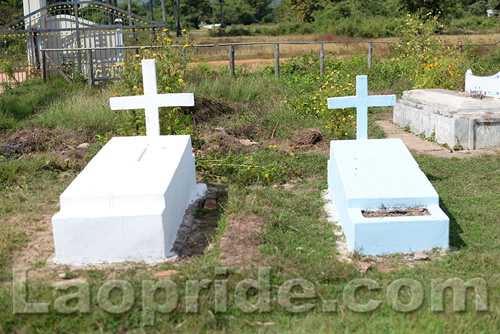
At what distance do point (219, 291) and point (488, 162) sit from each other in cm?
531

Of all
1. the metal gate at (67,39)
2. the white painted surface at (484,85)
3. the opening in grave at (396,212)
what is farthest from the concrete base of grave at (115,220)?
the metal gate at (67,39)

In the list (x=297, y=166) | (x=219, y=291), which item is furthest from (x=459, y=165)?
(x=219, y=291)

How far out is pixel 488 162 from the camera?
26.4 ft

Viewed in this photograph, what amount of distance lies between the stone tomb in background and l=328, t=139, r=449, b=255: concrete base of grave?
3095 mm

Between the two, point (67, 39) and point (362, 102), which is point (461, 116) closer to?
point (362, 102)

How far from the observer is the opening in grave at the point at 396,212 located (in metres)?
5.28

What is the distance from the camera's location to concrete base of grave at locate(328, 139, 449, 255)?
16.5ft

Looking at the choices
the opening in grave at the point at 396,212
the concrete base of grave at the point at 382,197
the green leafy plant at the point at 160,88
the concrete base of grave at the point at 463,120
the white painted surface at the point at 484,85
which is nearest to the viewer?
the concrete base of grave at the point at 382,197

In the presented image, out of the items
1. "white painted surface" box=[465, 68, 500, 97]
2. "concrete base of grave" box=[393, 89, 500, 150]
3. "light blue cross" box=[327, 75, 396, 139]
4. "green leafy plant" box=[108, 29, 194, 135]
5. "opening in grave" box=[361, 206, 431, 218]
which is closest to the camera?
"opening in grave" box=[361, 206, 431, 218]

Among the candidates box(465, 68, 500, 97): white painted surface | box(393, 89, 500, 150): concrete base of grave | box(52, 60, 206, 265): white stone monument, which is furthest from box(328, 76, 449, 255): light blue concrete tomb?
box(465, 68, 500, 97): white painted surface

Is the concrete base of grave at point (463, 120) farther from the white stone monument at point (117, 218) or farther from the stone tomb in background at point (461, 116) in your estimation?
the white stone monument at point (117, 218)

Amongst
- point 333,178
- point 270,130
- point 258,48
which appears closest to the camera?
point 333,178

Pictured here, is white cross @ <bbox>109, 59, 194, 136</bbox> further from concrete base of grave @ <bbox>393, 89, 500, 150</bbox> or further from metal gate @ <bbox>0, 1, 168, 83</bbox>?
metal gate @ <bbox>0, 1, 168, 83</bbox>

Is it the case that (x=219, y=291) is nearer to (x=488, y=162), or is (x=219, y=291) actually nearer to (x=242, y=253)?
(x=242, y=253)
